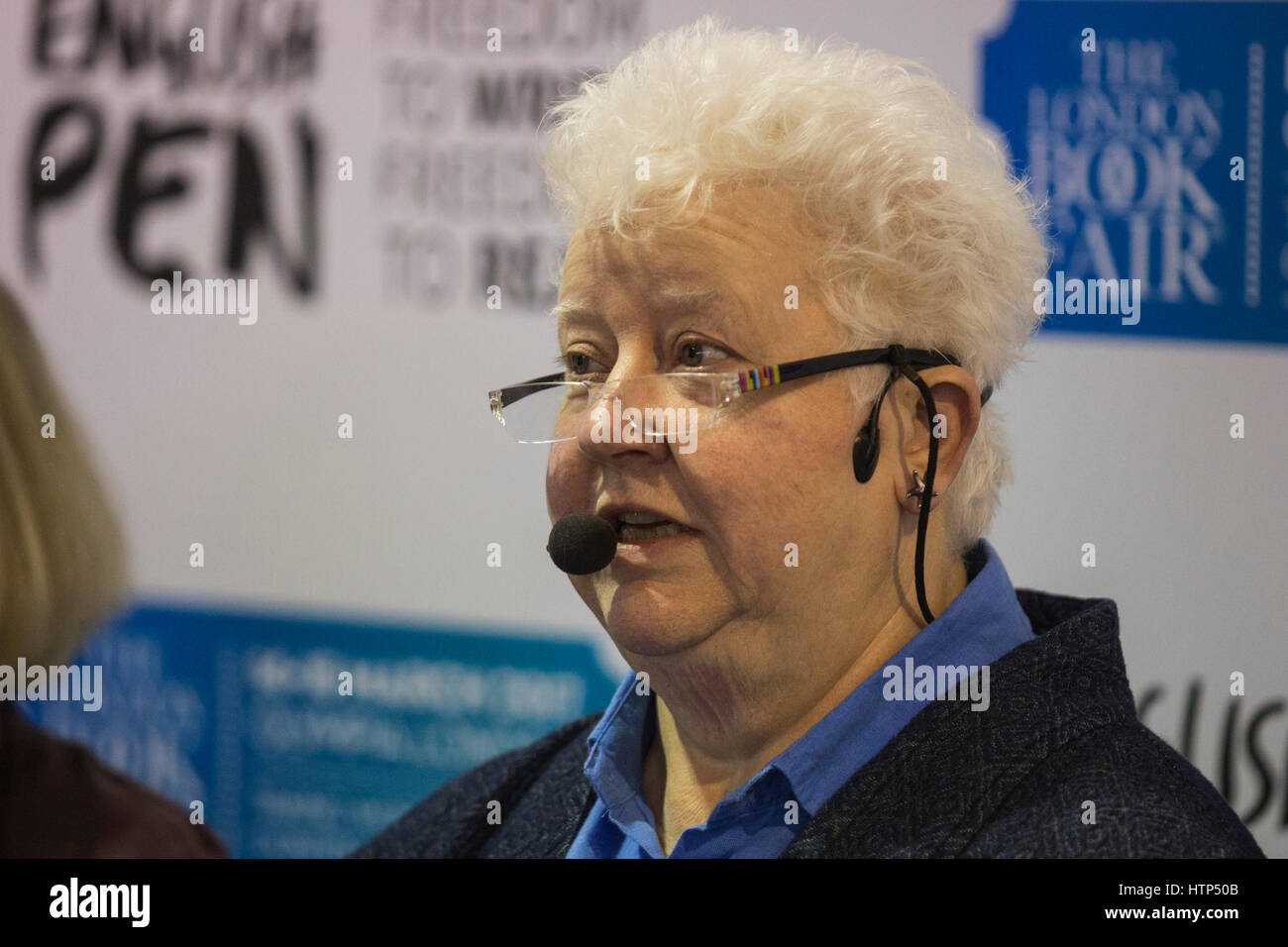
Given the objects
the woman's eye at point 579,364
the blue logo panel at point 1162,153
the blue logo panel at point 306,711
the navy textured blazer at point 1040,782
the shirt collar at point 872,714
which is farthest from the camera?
the blue logo panel at point 306,711

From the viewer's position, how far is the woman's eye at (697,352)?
3.81 ft

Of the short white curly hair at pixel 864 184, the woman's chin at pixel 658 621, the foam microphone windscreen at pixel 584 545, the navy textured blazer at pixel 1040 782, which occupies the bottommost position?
the navy textured blazer at pixel 1040 782

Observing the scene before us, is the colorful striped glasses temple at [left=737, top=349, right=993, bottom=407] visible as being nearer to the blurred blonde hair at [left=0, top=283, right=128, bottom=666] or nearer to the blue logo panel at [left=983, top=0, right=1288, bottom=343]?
the blue logo panel at [left=983, top=0, right=1288, bottom=343]

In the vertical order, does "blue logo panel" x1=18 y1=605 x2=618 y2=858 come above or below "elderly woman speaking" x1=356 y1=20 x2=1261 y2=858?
below

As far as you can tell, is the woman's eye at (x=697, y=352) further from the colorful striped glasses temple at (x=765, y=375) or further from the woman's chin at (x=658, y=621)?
the woman's chin at (x=658, y=621)

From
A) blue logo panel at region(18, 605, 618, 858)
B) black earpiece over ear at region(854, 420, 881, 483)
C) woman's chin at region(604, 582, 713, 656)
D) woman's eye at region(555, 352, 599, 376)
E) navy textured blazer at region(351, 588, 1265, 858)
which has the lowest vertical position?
blue logo panel at region(18, 605, 618, 858)

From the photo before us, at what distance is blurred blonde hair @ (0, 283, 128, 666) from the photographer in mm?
2033

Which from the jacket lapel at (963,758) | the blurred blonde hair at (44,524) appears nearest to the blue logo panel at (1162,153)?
the jacket lapel at (963,758)

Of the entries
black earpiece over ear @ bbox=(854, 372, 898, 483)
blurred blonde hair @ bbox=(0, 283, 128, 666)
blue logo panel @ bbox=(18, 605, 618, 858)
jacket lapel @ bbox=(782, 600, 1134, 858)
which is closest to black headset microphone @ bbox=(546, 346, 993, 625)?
black earpiece over ear @ bbox=(854, 372, 898, 483)

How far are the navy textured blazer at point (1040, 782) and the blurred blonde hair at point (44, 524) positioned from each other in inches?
58.5

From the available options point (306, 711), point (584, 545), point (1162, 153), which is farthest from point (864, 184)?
Result: point (306, 711)

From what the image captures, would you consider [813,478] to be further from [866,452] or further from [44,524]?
[44,524]
